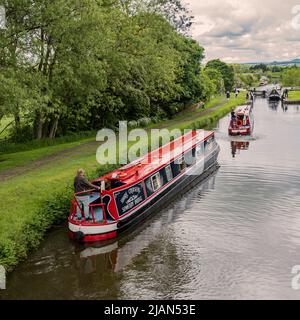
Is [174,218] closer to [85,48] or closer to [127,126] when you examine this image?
[85,48]

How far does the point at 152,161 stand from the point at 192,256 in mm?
6746

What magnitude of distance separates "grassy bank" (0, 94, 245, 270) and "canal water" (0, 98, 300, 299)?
1.68ft

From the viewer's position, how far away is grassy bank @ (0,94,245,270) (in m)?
12.4

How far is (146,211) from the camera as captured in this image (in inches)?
667

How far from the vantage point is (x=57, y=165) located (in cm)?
2044

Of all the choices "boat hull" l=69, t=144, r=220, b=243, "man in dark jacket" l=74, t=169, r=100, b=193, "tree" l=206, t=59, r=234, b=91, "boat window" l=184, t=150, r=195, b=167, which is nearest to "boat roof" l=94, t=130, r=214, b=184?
"boat window" l=184, t=150, r=195, b=167

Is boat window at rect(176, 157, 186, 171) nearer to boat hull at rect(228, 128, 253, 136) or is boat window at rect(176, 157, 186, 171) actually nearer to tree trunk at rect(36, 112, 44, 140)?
tree trunk at rect(36, 112, 44, 140)

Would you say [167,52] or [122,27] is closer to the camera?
[122,27]

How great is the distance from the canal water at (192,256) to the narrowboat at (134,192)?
1.56 ft

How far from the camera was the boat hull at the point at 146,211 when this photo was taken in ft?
47.0

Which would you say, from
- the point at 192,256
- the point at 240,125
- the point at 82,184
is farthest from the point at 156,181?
the point at 240,125

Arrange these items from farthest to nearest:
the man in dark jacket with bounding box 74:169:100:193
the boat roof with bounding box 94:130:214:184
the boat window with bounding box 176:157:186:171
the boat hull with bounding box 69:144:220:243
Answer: the boat window with bounding box 176:157:186:171 < the boat roof with bounding box 94:130:214:184 < the man in dark jacket with bounding box 74:169:100:193 < the boat hull with bounding box 69:144:220:243

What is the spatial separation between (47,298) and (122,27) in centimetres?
2203
